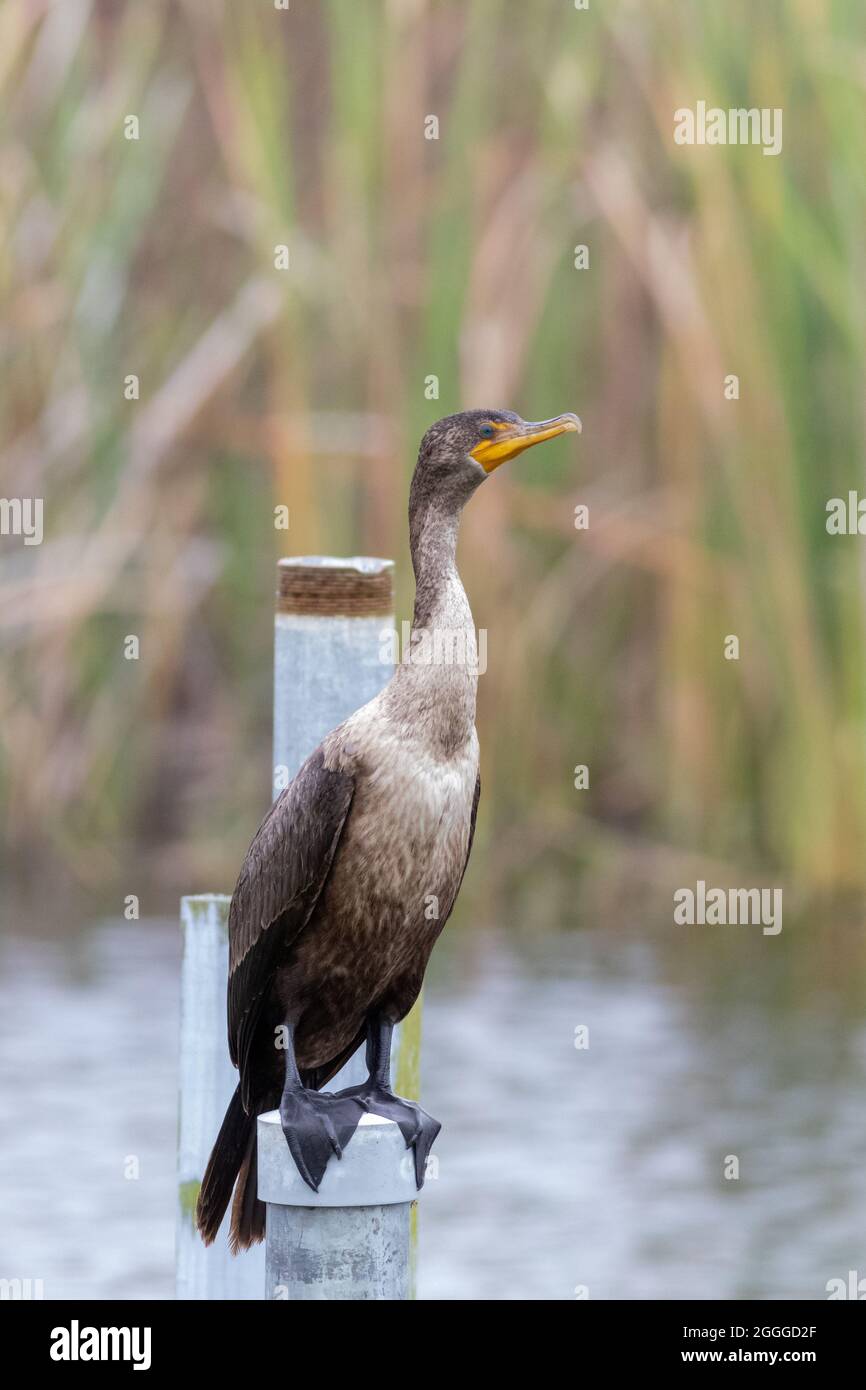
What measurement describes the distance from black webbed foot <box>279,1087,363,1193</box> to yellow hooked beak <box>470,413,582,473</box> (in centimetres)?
109

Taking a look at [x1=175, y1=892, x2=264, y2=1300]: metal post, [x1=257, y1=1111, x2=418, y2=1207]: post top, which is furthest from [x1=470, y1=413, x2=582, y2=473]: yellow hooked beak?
[x1=257, y1=1111, x2=418, y2=1207]: post top

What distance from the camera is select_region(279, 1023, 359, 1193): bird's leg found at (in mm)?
4055

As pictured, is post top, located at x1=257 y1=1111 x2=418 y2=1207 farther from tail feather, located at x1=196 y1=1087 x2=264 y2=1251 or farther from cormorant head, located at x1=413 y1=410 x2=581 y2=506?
cormorant head, located at x1=413 y1=410 x2=581 y2=506

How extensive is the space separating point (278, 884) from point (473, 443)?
82cm

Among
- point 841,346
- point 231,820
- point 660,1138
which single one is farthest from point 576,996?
point 841,346

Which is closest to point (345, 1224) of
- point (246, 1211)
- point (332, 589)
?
point (246, 1211)

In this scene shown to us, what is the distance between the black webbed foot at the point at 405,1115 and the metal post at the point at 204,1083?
0.35m

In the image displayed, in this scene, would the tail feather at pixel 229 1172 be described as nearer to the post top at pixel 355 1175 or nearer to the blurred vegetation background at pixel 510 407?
the post top at pixel 355 1175

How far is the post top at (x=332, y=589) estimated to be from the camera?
4.61 meters

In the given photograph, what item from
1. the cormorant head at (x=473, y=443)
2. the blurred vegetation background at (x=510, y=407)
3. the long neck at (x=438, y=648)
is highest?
the blurred vegetation background at (x=510, y=407)

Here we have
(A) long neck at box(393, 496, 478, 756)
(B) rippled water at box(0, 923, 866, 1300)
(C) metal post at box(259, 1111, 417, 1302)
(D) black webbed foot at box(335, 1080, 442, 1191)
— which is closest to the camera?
(C) metal post at box(259, 1111, 417, 1302)

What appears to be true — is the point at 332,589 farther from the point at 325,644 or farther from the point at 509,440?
the point at 509,440

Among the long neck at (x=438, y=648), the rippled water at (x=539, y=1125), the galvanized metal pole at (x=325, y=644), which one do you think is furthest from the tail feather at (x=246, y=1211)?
the rippled water at (x=539, y=1125)

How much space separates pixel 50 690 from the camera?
33.8 feet
